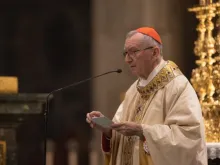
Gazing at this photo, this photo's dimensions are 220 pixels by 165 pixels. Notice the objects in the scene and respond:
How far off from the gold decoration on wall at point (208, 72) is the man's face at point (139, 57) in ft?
6.02

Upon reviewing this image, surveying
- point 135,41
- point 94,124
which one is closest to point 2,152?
point 94,124

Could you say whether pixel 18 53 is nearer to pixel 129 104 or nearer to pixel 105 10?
pixel 105 10

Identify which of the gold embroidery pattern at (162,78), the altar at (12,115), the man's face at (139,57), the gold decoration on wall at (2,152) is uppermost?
the man's face at (139,57)

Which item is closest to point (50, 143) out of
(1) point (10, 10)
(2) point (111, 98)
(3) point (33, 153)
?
(3) point (33, 153)

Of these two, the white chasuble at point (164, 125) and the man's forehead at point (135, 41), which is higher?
the man's forehead at point (135, 41)

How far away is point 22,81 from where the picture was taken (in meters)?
9.93

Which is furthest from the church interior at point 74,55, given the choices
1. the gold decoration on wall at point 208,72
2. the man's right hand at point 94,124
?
the man's right hand at point 94,124

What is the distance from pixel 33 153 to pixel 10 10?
6.29 ft

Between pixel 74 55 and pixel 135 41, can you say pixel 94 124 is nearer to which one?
pixel 135 41

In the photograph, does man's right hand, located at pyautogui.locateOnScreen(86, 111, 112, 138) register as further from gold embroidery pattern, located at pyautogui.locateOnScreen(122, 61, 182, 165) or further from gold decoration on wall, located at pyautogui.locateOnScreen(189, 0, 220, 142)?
Result: gold decoration on wall, located at pyautogui.locateOnScreen(189, 0, 220, 142)

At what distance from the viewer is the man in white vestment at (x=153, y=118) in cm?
481

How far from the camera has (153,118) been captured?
502 centimetres

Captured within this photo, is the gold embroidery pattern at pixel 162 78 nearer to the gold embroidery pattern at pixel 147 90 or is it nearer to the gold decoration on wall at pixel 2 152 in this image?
the gold embroidery pattern at pixel 147 90

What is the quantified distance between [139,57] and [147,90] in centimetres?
27
